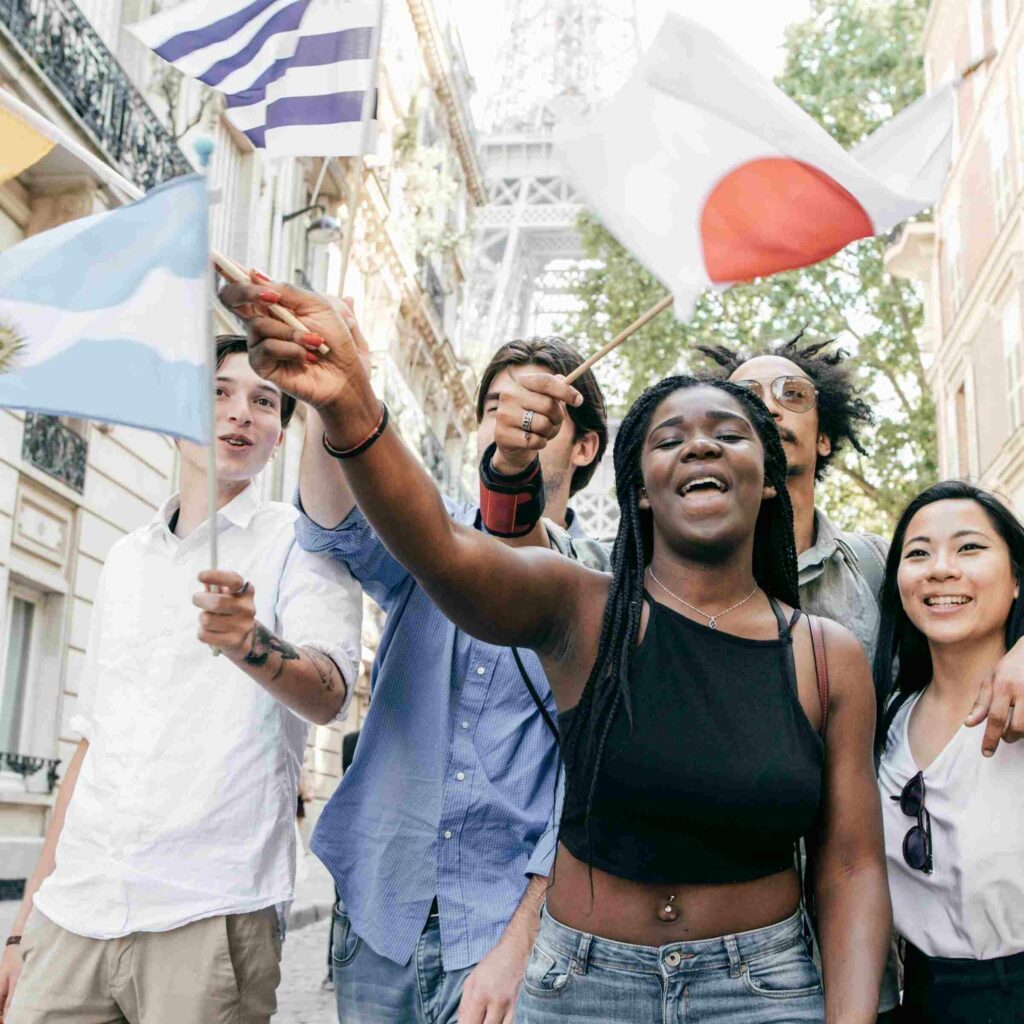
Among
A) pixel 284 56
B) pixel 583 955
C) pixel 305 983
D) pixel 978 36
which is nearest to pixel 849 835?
pixel 583 955

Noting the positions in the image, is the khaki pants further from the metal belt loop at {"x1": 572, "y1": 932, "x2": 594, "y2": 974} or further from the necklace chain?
the necklace chain

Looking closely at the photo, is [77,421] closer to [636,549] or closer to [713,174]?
[713,174]

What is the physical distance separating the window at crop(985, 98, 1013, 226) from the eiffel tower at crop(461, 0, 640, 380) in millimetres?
31834

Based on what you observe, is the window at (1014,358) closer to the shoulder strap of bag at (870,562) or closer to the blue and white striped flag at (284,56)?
the shoulder strap of bag at (870,562)

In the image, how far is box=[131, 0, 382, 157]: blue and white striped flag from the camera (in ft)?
10.5

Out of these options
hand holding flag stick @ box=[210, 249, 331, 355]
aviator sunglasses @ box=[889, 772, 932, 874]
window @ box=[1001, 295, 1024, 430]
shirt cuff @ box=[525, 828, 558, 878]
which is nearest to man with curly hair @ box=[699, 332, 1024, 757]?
aviator sunglasses @ box=[889, 772, 932, 874]

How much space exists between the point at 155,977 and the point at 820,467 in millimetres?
2476

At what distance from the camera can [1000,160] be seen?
74.4 ft

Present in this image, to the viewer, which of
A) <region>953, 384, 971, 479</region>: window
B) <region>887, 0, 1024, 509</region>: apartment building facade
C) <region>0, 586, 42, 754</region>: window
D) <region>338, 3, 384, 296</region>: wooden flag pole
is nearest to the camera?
<region>338, 3, 384, 296</region>: wooden flag pole

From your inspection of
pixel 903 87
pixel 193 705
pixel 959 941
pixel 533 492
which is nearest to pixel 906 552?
pixel 959 941

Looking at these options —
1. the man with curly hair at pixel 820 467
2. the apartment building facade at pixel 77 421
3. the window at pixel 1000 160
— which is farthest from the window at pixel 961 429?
the man with curly hair at pixel 820 467

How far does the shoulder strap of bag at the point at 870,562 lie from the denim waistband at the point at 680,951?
1469 mm

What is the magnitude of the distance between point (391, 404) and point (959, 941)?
23935 millimetres

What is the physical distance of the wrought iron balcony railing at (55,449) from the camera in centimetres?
1180
